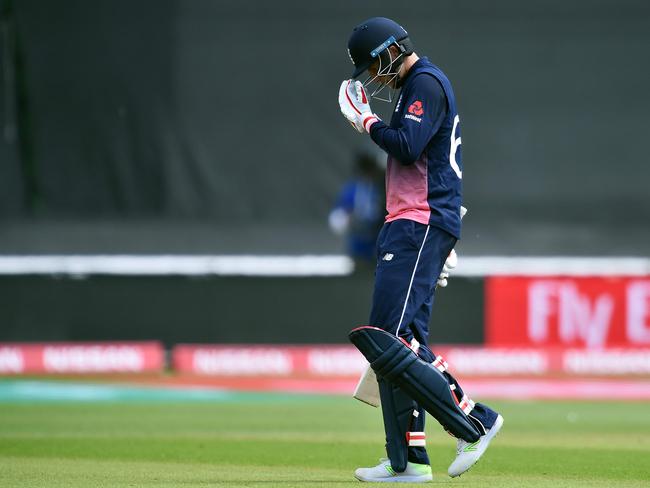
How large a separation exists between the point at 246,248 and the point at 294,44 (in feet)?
6.17

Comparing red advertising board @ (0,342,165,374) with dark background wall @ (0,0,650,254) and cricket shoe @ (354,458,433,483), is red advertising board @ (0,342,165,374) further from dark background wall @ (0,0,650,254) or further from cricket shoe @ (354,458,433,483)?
cricket shoe @ (354,458,433,483)

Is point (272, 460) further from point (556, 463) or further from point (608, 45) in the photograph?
point (608, 45)

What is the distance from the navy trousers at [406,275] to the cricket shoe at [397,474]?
11 centimetres

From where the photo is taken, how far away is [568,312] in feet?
39.4

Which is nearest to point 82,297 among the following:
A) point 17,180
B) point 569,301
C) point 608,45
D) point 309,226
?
point 17,180

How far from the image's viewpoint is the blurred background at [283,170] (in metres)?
12.0

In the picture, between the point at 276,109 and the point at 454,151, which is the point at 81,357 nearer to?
the point at 276,109

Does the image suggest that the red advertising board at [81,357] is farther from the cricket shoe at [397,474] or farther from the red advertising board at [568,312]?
the cricket shoe at [397,474]

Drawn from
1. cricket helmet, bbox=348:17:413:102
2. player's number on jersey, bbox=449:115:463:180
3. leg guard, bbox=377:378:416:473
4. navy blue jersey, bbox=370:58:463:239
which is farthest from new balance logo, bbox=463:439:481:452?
cricket helmet, bbox=348:17:413:102

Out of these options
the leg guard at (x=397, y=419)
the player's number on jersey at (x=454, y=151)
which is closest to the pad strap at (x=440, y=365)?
the leg guard at (x=397, y=419)

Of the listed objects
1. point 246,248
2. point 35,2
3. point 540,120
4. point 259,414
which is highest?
point 35,2

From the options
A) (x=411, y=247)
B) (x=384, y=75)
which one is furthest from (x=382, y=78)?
(x=411, y=247)

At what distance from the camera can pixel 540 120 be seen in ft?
40.2

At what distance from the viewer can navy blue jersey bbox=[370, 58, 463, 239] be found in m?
5.22
